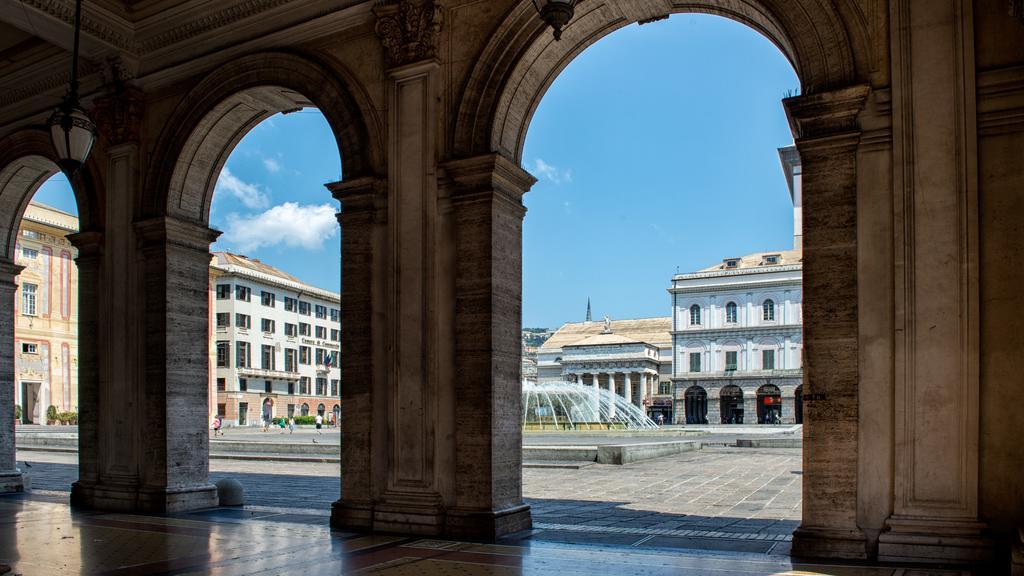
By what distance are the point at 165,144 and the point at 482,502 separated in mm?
6914

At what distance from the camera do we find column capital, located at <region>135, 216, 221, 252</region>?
446 inches

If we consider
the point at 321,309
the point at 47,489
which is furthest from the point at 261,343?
the point at 47,489

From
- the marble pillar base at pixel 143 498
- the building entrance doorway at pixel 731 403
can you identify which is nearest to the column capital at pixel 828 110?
the marble pillar base at pixel 143 498

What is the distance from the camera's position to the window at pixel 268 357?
74.9m

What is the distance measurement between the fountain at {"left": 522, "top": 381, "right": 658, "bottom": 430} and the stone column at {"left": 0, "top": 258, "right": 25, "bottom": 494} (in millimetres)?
24696

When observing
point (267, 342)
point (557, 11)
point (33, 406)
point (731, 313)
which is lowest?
point (33, 406)

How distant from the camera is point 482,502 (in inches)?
329

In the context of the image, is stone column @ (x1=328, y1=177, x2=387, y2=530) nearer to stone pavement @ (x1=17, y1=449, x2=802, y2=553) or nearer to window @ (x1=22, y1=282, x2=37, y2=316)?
stone pavement @ (x1=17, y1=449, x2=802, y2=553)

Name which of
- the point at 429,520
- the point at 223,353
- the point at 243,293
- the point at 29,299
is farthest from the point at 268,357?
the point at 429,520

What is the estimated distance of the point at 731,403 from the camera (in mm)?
78812

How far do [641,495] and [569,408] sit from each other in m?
26.7

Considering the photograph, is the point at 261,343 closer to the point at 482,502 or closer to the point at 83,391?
the point at 83,391

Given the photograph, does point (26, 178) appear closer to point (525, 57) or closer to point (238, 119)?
point (238, 119)

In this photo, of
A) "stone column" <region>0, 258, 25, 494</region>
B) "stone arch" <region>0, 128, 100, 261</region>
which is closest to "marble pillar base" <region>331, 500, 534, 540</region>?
"stone arch" <region>0, 128, 100, 261</region>
